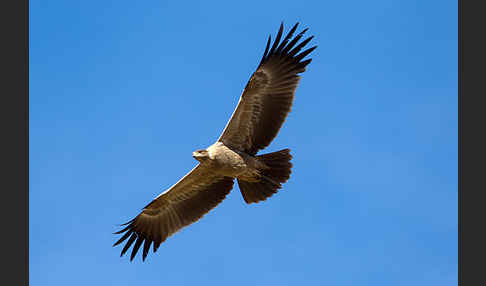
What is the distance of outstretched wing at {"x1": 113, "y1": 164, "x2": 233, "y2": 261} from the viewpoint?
1168cm

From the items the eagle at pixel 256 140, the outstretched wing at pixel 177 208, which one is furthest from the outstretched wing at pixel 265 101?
the outstretched wing at pixel 177 208

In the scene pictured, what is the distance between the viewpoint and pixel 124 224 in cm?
1215

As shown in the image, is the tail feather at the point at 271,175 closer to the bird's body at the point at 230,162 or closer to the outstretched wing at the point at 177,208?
the bird's body at the point at 230,162

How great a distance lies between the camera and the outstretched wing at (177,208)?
38.3 ft

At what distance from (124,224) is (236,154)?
2.63m

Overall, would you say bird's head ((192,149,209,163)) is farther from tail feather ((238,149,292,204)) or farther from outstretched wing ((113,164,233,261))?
tail feather ((238,149,292,204))

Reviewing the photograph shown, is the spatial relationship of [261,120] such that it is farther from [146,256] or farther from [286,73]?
[146,256]

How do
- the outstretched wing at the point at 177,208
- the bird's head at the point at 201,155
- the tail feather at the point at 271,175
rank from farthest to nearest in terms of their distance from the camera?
the outstretched wing at the point at 177,208 < the tail feather at the point at 271,175 < the bird's head at the point at 201,155

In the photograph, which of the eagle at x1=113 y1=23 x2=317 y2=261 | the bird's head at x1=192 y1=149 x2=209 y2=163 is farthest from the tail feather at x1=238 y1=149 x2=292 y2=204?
the bird's head at x1=192 y1=149 x2=209 y2=163

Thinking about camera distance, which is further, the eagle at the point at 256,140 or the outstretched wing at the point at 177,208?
the outstretched wing at the point at 177,208

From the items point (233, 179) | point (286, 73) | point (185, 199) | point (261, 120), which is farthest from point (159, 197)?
point (286, 73)

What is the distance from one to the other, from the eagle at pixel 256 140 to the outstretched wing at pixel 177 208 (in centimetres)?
2

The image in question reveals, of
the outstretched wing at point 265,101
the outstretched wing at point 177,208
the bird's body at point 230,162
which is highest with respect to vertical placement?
the outstretched wing at point 265,101

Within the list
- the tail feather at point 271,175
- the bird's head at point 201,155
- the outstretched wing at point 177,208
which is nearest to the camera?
the bird's head at point 201,155
